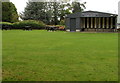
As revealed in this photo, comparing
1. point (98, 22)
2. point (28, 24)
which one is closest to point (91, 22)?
point (98, 22)

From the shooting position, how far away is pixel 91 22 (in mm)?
31047

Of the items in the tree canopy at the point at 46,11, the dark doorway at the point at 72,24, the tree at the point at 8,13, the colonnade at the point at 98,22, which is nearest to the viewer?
the colonnade at the point at 98,22

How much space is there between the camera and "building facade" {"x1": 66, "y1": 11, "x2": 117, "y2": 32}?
96.6 feet

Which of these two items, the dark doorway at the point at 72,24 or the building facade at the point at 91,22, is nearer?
the building facade at the point at 91,22

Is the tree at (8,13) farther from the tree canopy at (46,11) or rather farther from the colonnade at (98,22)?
the colonnade at (98,22)

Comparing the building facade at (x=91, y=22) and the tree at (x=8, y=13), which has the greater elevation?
the tree at (x=8, y=13)

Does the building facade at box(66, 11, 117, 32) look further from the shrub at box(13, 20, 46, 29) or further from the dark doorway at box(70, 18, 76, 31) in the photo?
the shrub at box(13, 20, 46, 29)

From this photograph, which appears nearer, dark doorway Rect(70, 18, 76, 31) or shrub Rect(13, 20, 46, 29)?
dark doorway Rect(70, 18, 76, 31)

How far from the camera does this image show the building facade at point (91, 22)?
1160 inches

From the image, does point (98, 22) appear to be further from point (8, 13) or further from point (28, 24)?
point (8, 13)

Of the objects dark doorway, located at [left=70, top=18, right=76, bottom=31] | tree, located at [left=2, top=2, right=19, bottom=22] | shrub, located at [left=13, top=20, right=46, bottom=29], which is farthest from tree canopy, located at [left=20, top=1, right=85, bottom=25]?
dark doorway, located at [left=70, top=18, right=76, bottom=31]

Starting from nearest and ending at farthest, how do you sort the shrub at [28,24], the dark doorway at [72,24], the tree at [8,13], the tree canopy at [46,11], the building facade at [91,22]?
the building facade at [91,22]
the dark doorway at [72,24]
the shrub at [28,24]
the tree at [8,13]
the tree canopy at [46,11]

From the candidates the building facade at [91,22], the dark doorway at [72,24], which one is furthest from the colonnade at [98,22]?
the dark doorway at [72,24]

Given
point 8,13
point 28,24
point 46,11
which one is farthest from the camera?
point 46,11
